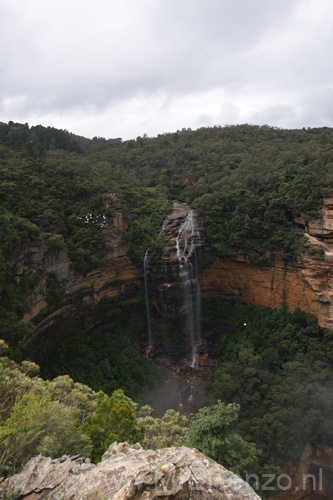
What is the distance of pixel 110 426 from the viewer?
8555 millimetres

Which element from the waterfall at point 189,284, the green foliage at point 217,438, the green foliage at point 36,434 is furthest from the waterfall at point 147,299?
the green foliage at point 36,434

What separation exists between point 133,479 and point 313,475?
1414 centimetres

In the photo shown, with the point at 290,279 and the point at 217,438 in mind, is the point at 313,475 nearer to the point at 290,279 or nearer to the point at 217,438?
the point at 217,438

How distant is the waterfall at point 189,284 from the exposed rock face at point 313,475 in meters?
9.35

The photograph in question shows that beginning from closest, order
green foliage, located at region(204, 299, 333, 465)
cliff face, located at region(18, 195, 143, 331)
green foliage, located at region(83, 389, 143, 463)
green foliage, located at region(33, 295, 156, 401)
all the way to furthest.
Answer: green foliage, located at region(83, 389, 143, 463)
green foliage, located at region(204, 299, 333, 465)
cliff face, located at region(18, 195, 143, 331)
green foliage, located at region(33, 295, 156, 401)

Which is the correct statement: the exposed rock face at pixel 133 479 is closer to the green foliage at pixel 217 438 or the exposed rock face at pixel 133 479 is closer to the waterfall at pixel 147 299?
the green foliage at pixel 217 438

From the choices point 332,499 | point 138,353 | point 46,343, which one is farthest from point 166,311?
point 332,499

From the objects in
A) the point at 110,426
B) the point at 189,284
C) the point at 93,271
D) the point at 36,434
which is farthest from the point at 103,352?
Answer: the point at 36,434

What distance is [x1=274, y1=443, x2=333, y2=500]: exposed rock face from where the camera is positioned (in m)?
13.5

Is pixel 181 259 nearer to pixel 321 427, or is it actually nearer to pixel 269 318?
pixel 269 318

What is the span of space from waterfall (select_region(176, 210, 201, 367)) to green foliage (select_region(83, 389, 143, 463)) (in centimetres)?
1352

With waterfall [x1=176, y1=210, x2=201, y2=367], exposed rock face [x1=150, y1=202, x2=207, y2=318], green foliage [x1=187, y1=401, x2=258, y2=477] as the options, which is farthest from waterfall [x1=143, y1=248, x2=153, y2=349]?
green foliage [x1=187, y1=401, x2=258, y2=477]

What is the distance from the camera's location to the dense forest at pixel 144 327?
28.3 feet

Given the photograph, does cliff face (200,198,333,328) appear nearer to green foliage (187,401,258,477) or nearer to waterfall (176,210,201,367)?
waterfall (176,210,201,367)
